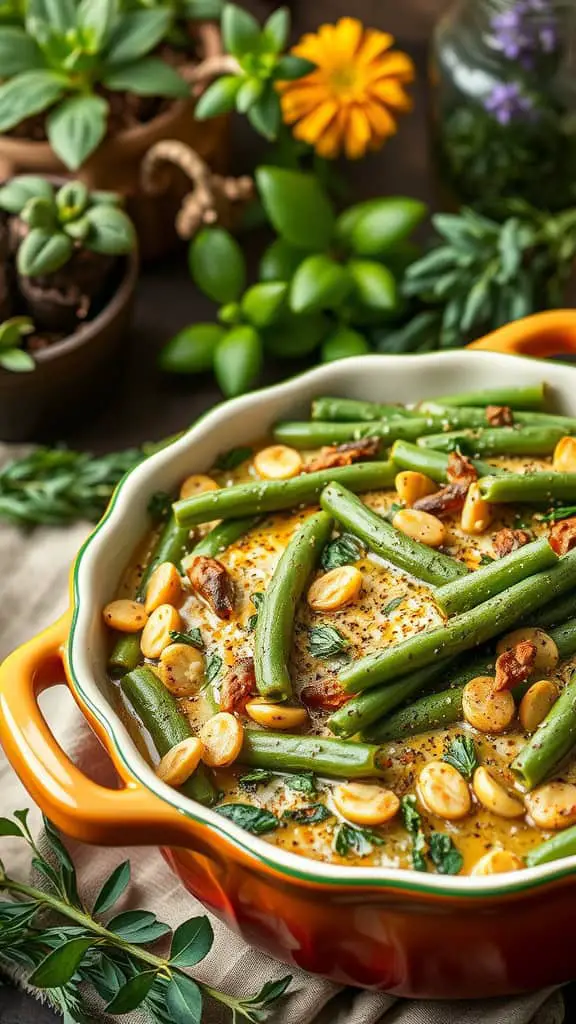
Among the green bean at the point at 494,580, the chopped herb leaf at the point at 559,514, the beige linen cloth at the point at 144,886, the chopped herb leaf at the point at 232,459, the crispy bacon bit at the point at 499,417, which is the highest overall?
the crispy bacon bit at the point at 499,417

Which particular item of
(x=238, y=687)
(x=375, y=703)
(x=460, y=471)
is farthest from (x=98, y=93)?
(x=375, y=703)

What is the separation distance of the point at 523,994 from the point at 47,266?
2147 millimetres

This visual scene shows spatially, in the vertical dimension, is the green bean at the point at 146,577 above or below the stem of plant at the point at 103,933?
above

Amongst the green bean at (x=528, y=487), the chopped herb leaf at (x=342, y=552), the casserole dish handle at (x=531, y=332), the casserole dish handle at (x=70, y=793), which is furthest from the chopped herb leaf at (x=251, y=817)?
the casserole dish handle at (x=531, y=332)

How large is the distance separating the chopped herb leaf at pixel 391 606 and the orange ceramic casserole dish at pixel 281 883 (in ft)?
1.84

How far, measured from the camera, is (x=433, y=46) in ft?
13.6

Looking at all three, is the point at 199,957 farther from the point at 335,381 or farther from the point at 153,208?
the point at 153,208

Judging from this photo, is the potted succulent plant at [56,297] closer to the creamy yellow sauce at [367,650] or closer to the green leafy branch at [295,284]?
the green leafy branch at [295,284]

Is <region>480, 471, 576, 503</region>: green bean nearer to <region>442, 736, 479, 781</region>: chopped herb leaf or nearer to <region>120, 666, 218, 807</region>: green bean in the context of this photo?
<region>442, 736, 479, 781</region>: chopped herb leaf

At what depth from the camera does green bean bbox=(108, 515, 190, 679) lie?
2.58 m

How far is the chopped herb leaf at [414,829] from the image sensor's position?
7.30 ft

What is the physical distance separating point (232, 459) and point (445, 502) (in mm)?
521

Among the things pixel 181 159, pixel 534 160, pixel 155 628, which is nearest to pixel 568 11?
pixel 534 160

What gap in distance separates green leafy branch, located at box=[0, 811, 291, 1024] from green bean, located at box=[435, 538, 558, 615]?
757mm
